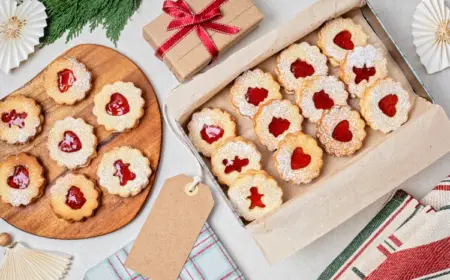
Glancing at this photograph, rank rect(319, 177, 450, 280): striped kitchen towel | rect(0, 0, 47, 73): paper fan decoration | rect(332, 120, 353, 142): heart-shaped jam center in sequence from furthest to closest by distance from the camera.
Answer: rect(0, 0, 47, 73): paper fan decoration
rect(332, 120, 353, 142): heart-shaped jam center
rect(319, 177, 450, 280): striped kitchen towel

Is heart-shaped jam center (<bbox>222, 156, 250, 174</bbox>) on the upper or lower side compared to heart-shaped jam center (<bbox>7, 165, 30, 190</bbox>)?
lower

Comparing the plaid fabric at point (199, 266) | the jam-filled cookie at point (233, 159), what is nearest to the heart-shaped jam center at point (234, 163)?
the jam-filled cookie at point (233, 159)

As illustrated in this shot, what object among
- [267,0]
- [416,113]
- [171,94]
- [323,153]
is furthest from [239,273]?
[267,0]

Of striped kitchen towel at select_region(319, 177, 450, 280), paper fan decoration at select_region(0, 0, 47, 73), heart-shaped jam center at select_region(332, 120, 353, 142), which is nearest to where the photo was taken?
striped kitchen towel at select_region(319, 177, 450, 280)

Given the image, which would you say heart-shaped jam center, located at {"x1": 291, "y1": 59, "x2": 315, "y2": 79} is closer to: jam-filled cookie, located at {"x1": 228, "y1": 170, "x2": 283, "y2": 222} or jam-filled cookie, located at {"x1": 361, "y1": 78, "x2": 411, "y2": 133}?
jam-filled cookie, located at {"x1": 361, "y1": 78, "x2": 411, "y2": 133}

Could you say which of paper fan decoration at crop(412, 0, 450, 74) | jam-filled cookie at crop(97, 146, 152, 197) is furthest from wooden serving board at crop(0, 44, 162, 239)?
paper fan decoration at crop(412, 0, 450, 74)

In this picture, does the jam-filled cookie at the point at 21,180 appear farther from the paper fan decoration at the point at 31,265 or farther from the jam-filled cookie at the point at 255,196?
the jam-filled cookie at the point at 255,196

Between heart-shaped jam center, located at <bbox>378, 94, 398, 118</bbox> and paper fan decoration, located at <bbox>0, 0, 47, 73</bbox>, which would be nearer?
heart-shaped jam center, located at <bbox>378, 94, 398, 118</bbox>
